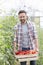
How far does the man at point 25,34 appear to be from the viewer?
3275 mm

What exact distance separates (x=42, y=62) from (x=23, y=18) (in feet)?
1.94

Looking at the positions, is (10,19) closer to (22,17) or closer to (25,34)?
(22,17)

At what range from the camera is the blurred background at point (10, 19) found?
129 inches

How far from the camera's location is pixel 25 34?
330 cm

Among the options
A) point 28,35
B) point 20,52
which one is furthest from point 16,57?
point 28,35

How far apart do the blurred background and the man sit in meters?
0.05

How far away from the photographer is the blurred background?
329 cm

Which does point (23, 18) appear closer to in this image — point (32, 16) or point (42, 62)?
point (32, 16)

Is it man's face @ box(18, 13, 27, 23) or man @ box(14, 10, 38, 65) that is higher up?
man's face @ box(18, 13, 27, 23)

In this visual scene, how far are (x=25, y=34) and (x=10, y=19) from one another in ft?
0.84

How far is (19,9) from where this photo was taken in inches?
129

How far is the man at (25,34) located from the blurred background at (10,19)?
5 centimetres

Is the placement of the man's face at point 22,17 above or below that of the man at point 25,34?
above

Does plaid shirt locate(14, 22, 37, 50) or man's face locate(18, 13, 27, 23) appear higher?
man's face locate(18, 13, 27, 23)
